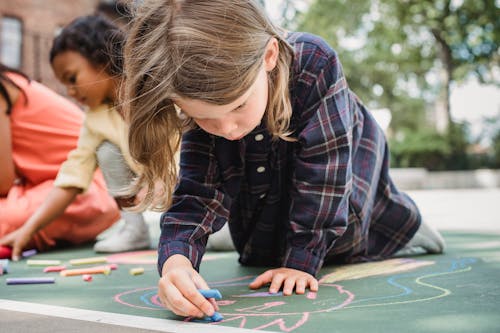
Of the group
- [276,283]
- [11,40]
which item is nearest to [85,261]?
[276,283]

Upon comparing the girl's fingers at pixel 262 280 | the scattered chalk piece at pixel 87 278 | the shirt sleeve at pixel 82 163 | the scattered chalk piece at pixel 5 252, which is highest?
the shirt sleeve at pixel 82 163

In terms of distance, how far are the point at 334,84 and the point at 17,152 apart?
1.84 meters

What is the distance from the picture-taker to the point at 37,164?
9.82 feet

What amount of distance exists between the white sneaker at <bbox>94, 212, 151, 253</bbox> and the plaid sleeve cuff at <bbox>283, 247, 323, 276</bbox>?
132cm

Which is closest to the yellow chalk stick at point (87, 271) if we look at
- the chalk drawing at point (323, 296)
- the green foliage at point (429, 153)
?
the chalk drawing at point (323, 296)

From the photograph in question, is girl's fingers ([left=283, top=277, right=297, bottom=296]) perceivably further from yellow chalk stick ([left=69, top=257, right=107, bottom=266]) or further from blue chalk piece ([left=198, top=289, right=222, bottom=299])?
yellow chalk stick ([left=69, top=257, right=107, bottom=266])

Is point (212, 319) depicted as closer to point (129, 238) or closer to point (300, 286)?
point (300, 286)

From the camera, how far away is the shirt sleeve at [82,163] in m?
2.69

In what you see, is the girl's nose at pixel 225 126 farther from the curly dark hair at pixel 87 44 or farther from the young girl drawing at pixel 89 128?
the curly dark hair at pixel 87 44

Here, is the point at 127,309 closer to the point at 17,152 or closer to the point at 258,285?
the point at 258,285

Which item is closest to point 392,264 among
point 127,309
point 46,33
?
point 127,309

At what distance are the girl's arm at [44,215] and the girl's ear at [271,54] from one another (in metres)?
1.48

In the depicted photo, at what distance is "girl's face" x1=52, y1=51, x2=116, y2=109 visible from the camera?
8.87ft

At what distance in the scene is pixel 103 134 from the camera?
273 centimetres
